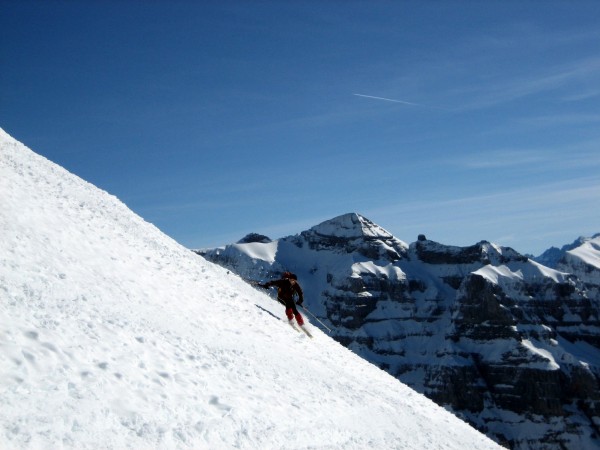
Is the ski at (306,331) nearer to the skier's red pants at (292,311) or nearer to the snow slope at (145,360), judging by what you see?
the skier's red pants at (292,311)

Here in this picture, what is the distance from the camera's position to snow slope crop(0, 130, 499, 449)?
1062 centimetres

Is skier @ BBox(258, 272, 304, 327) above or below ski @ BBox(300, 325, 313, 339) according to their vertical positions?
above

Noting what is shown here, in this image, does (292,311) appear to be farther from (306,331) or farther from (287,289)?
(306,331)

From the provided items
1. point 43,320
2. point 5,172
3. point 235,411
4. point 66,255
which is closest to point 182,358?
point 235,411

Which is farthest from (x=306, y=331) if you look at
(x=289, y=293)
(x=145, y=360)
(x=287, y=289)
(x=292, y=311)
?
(x=145, y=360)

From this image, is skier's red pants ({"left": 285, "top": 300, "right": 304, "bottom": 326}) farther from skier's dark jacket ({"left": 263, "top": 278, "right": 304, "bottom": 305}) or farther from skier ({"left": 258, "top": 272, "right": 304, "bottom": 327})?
skier's dark jacket ({"left": 263, "top": 278, "right": 304, "bottom": 305})

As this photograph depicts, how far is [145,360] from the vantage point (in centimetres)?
1330

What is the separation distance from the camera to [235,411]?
12852 mm

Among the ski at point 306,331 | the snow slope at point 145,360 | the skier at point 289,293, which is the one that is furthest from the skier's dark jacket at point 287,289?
the ski at point 306,331

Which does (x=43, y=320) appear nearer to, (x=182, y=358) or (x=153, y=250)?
(x=182, y=358)

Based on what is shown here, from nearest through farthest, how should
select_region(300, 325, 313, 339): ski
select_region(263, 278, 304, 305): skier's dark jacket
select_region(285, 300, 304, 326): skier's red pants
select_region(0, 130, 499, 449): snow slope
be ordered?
1. select_region(0, 130, 499, 449): snow slope
2. select_region(300, 325, 313, 339): ski
3. select_region(285, 300, 304, 326): skier's red pants
4. select_region(263, 278, 304, 305): skier's dark jacket

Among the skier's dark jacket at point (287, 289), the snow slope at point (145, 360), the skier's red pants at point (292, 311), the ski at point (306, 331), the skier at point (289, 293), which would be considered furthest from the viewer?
the skier's dark jacket at point (287, 289)

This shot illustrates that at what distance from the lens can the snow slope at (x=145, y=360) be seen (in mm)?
10625

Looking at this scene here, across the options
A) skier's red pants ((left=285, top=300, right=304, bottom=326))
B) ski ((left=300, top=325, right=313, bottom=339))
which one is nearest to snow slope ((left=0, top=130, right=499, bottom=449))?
ski ((left=300, top=325, right=313, bottom=339))
